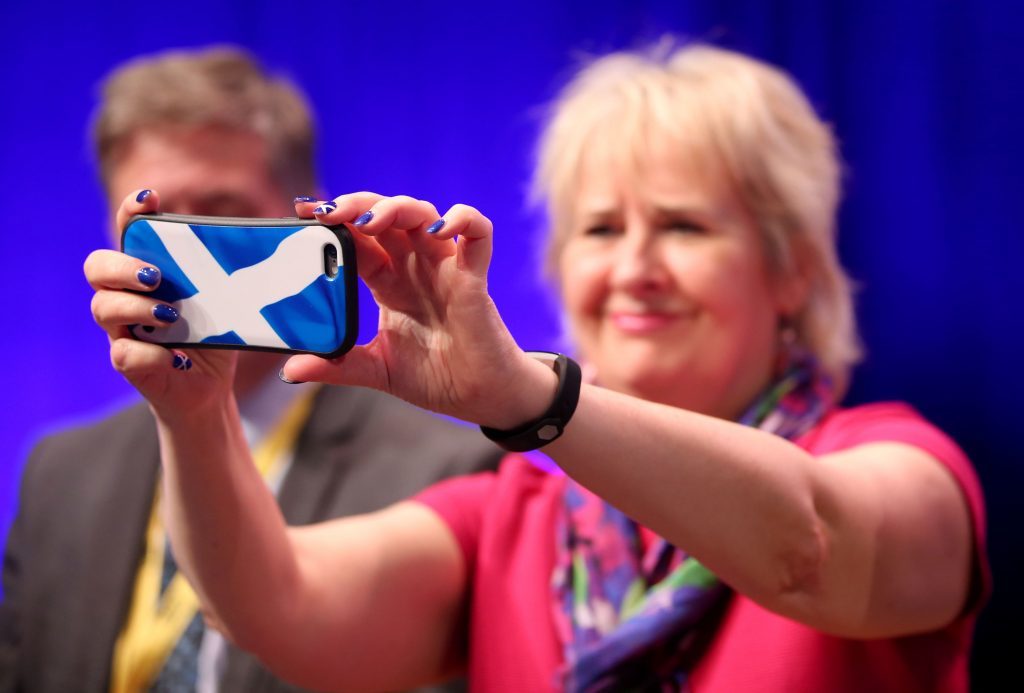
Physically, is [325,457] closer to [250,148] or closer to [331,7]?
[250,148]

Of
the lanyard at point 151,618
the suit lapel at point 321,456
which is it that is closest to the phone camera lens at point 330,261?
the lanyard at point 151,618

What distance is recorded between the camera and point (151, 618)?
144 centimetres

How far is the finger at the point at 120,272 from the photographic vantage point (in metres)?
0.76

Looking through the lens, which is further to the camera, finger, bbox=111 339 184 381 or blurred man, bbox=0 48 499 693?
blurred man, bbox=0 48 499 693

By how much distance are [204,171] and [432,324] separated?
986 millimetres

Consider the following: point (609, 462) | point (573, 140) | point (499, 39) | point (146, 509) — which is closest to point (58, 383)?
point (146, 509)

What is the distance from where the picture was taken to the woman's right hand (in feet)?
2.51

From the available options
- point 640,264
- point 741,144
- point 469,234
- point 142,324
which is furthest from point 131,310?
point 741,144

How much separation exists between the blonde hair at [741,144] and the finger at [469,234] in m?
0.53

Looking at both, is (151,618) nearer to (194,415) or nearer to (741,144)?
(194,415)

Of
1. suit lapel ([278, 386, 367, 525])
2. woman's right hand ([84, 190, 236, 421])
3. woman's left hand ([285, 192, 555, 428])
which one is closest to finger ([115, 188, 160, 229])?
woman's right hand ([84, 190, 236, 421])

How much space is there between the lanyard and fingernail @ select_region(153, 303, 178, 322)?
1.98 ft

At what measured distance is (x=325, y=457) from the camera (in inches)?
60.1

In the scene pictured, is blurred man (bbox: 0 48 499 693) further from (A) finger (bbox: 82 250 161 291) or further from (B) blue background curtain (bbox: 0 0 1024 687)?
(A) finger (bbox: 82 250 161 291)
